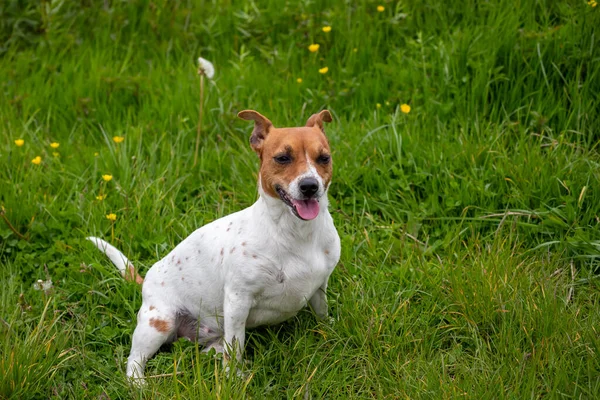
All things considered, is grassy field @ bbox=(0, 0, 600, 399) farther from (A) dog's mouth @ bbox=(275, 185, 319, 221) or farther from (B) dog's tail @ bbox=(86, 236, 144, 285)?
(A) dog's mouth @ bbox=(275, 185, 319, 221)

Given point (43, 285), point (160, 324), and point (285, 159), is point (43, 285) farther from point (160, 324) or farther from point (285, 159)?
point (285, 159)

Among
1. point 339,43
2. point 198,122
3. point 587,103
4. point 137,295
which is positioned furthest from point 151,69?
point 587,103

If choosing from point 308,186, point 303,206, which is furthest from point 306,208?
point 308,186

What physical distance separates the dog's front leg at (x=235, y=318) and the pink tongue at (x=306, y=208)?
529 mm

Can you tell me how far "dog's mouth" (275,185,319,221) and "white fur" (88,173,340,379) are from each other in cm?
8

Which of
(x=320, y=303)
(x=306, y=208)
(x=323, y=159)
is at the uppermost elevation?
(x=323, y=159)

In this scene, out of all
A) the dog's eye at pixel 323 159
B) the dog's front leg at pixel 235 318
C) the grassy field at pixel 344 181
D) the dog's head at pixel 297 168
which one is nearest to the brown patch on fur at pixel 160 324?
the grassy field at pixel 344 181

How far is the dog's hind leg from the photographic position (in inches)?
148

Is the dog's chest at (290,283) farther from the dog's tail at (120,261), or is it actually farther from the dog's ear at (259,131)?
the dog's tail at (120,261)

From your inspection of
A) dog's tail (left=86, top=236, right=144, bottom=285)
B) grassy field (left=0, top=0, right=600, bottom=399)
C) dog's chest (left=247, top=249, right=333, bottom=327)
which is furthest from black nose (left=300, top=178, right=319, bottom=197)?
dog's tail (left=86, top=236, right=144, bottom=285)

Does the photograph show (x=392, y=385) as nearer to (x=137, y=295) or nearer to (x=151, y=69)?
(x=137, y=295)

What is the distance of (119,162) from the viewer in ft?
16.7

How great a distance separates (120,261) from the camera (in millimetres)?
4277

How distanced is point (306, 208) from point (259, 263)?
39 cm
